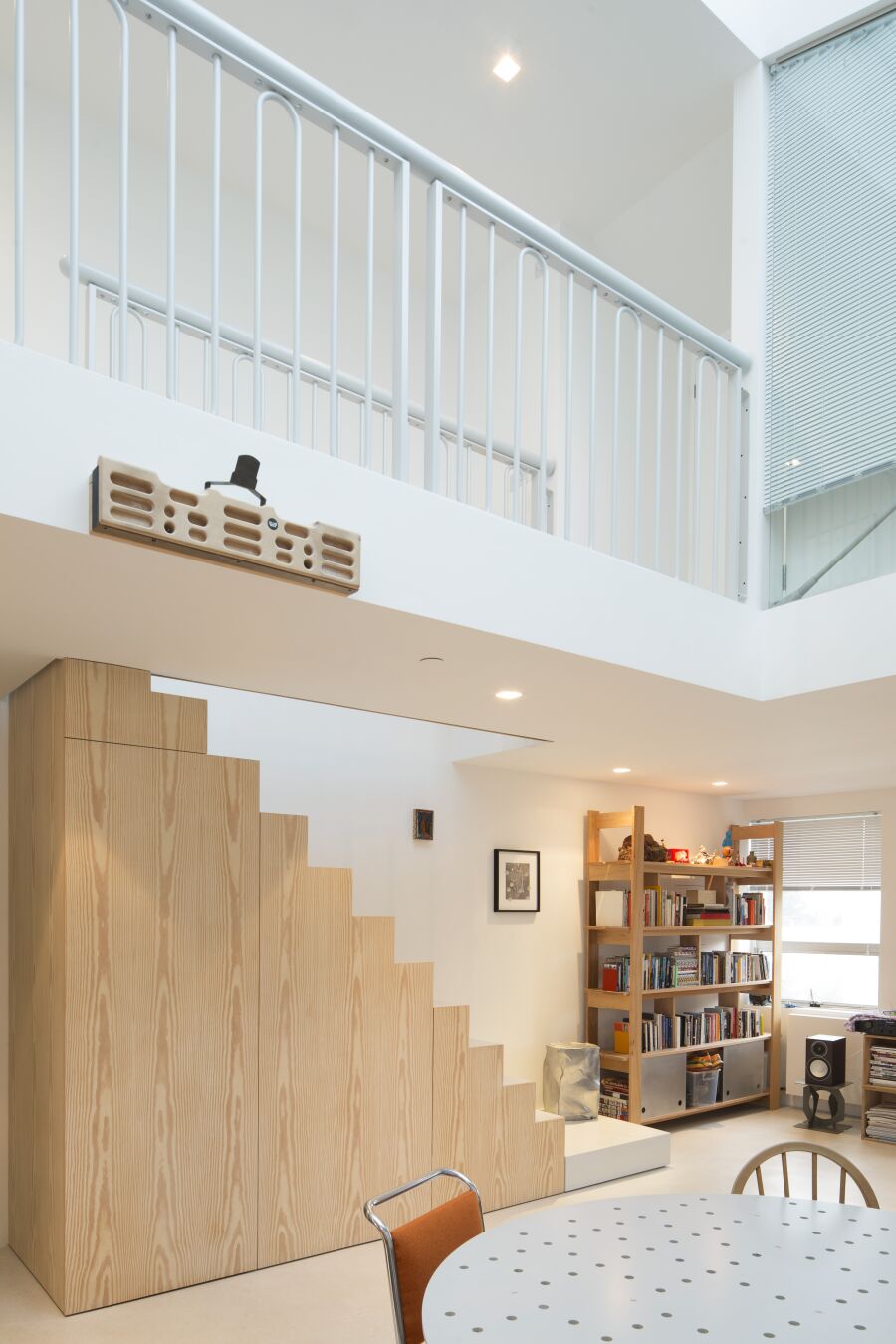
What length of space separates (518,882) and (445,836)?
63 cm

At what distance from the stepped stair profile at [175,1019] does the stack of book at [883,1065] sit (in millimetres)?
3192

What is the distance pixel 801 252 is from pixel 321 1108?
12.4 feet

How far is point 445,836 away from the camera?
581 centimetres

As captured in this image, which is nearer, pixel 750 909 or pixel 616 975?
pixel 616 975

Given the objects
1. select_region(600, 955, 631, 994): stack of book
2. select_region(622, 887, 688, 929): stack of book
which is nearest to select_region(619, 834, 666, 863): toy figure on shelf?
select_region(622, 887, 688, 929): stack of book

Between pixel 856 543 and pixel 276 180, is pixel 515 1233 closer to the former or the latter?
pixel 856 543

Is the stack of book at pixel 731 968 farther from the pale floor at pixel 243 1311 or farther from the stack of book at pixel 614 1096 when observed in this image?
the pale floor at pixel 243 1311

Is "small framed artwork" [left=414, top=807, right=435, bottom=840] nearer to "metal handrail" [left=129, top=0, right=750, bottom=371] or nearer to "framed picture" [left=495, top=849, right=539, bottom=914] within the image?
"framed picture" [left=495, top=849, right=539, bottom=914]

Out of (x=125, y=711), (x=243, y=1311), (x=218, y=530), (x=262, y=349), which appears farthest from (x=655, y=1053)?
(x=218, y=530)

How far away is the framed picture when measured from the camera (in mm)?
6039

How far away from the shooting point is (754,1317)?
187 cm

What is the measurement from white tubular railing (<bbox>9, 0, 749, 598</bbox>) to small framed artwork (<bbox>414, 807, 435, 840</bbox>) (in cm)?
172

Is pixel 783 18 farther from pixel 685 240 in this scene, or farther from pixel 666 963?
pixel 666 963

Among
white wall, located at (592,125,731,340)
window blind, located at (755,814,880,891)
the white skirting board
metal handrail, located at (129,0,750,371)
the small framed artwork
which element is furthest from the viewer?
window blind, located at (755,814,880,891)
